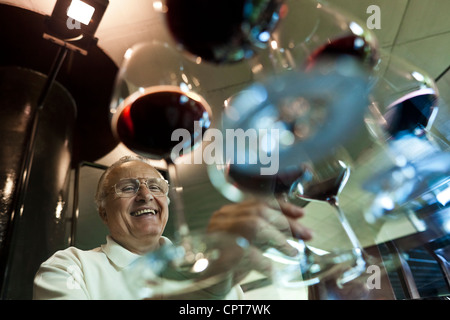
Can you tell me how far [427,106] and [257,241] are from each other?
2.25 ft

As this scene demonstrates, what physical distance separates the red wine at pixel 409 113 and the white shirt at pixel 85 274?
1.88 ft

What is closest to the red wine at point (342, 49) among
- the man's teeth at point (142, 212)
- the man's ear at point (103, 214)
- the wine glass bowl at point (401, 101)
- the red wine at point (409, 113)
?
the wine glass bowl at point (401, 101)

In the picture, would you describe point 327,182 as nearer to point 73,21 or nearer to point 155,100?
point 155,100

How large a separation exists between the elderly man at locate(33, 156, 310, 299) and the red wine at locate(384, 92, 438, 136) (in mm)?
469

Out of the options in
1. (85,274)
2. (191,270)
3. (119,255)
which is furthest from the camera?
(119,255)

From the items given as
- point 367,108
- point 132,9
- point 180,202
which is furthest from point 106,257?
point 132,9

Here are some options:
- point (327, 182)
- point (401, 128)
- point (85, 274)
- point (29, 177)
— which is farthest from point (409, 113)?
point (29, 177)

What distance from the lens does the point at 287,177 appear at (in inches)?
29.0

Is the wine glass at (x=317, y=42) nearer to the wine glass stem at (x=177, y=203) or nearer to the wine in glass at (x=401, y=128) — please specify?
the wine in glass at (x=401, y=128)

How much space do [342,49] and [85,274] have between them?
0.89 metres

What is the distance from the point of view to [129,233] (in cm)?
120

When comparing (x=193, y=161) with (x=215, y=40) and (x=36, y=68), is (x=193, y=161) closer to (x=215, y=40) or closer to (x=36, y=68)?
(x=36, y=68)

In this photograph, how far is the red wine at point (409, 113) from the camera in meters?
0.88

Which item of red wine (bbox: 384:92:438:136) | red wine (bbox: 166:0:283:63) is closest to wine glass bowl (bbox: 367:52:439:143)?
red wine (bbox: 384:92:438:136)
